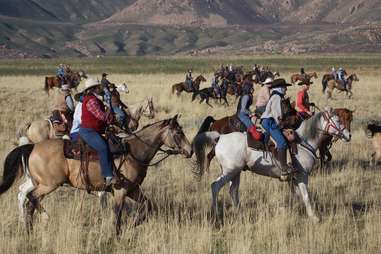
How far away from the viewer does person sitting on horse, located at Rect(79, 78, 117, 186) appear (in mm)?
9016

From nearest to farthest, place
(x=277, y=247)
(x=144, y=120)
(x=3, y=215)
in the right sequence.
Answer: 1. (x=277, y=247)
2. (x=3, y=215)
3. (x=144, y=120)

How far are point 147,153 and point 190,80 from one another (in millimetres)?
23738

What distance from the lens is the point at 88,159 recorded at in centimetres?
917

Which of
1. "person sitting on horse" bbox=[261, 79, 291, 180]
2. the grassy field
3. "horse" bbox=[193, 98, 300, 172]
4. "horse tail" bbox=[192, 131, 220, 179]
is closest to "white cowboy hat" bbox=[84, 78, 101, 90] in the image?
the grassy field

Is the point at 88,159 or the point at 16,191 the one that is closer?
the point at 88,159

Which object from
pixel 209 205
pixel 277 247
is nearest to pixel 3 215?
pixel 209 205

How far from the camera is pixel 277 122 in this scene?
33.7 ft

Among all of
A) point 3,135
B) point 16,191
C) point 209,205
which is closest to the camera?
point 209,205

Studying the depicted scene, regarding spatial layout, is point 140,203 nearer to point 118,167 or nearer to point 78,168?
point 118,167

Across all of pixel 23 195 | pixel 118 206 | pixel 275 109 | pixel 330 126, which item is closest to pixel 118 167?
pixel 118 206

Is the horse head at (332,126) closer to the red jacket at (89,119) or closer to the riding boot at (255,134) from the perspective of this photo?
the riding boot at (255,134)

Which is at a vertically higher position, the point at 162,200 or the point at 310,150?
the point at 310,150

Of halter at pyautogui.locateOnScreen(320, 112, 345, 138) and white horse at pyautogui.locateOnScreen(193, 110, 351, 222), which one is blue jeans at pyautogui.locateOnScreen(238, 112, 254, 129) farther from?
halter at pyautogui.locateOnScreen(320, 112, 345, 138)

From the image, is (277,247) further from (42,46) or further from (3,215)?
(42,46)
